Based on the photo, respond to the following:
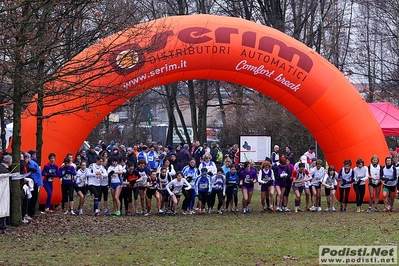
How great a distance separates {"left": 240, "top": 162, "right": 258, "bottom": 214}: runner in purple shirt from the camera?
18734 mm

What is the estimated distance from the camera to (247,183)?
61.8 ft

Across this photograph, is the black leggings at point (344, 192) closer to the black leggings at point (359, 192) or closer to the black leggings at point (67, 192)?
the black leggings at point (359, 192)

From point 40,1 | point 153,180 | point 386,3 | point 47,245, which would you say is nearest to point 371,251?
point 47,245

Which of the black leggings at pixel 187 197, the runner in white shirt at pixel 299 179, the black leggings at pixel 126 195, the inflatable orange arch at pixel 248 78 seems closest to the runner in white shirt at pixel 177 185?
the black leggings at pixel 187 197

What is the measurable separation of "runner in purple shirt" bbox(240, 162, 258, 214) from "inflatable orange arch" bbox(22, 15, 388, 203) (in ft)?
7.54

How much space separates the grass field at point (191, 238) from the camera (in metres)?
10.9

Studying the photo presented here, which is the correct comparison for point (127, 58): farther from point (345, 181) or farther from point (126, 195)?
point (345, 181)

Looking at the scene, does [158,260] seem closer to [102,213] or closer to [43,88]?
[43,88]

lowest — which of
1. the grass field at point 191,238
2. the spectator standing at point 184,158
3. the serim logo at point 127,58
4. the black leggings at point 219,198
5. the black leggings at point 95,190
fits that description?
the grass field at point 191,238

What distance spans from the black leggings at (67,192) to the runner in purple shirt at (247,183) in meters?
4.64

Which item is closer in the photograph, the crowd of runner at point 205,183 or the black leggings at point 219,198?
the crowd of runner at point 205,183

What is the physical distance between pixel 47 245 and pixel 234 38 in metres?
8.40

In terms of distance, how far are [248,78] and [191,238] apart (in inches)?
270

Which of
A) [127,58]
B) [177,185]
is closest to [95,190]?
[177,185]
